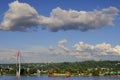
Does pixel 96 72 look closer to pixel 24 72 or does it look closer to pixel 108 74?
pixel 108 74

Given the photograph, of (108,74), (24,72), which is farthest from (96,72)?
(24,72)

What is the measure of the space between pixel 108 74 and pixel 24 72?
5142 centimetres

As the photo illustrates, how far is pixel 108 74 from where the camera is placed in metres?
199

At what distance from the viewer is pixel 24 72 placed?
624 feet

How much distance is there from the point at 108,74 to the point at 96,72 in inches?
292

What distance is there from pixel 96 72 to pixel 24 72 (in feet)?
145

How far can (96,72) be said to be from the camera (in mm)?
199625
